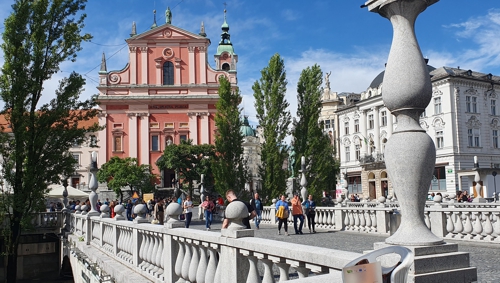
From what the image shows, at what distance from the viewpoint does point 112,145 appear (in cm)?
5741

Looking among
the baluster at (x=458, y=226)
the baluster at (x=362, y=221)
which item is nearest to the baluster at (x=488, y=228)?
the baluster at (x=458, y=226)

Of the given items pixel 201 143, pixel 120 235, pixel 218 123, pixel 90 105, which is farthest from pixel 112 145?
pixel 120 235

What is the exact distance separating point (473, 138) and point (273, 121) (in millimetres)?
23852

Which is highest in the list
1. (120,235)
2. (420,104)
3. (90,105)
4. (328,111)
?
(328,111)

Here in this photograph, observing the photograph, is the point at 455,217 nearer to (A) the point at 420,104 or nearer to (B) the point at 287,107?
(A) the point at 420,104

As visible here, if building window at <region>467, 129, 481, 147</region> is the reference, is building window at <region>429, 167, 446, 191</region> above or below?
below

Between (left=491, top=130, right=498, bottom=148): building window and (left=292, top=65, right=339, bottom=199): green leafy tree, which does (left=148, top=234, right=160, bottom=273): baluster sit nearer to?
(left=292, top=65, right=339, bottom=199): green leafy tree

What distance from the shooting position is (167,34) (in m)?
59.4

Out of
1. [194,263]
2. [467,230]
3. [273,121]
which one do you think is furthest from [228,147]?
[194,263]

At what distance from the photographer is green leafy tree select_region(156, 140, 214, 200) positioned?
5047cm

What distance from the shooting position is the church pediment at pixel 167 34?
59125 mm

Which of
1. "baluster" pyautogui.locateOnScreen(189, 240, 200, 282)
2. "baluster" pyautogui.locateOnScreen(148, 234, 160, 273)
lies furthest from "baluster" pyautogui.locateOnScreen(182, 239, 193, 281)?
"baluster" pyautogui.locateOnScreen(148, 234, 160, 273)

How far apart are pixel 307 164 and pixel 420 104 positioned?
27.4 m

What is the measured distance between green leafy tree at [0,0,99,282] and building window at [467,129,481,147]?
37390 millimetres
